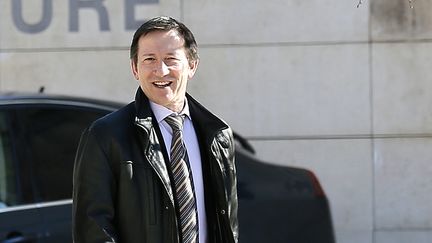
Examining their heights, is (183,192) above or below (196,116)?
below

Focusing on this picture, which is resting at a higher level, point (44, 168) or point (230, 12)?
point (230, 12)

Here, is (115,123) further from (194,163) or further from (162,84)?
(194,163)

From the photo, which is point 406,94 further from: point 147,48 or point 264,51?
point 147,48

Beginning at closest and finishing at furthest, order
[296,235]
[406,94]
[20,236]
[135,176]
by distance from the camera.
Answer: [135,176]
[20,236]
[296,235]
[406,94]

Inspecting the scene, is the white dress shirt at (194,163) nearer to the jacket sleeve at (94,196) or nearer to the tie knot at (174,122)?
the tie knot at (174,122)

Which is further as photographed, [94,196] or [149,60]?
[149,60]

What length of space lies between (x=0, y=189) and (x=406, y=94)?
436 cm

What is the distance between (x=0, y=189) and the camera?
4.25 m

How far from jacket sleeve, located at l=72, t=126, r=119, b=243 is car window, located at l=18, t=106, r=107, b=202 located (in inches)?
70.2

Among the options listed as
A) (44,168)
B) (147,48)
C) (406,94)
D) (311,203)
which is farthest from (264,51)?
(147,48)

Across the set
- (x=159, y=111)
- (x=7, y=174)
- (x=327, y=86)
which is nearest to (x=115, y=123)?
(x=159, y=111)

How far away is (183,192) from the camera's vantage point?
2.63m

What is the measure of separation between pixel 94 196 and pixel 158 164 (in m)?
0.22

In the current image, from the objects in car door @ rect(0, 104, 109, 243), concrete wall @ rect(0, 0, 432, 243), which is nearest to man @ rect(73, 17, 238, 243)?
car door @ rect(0, 104, 109, 243)
